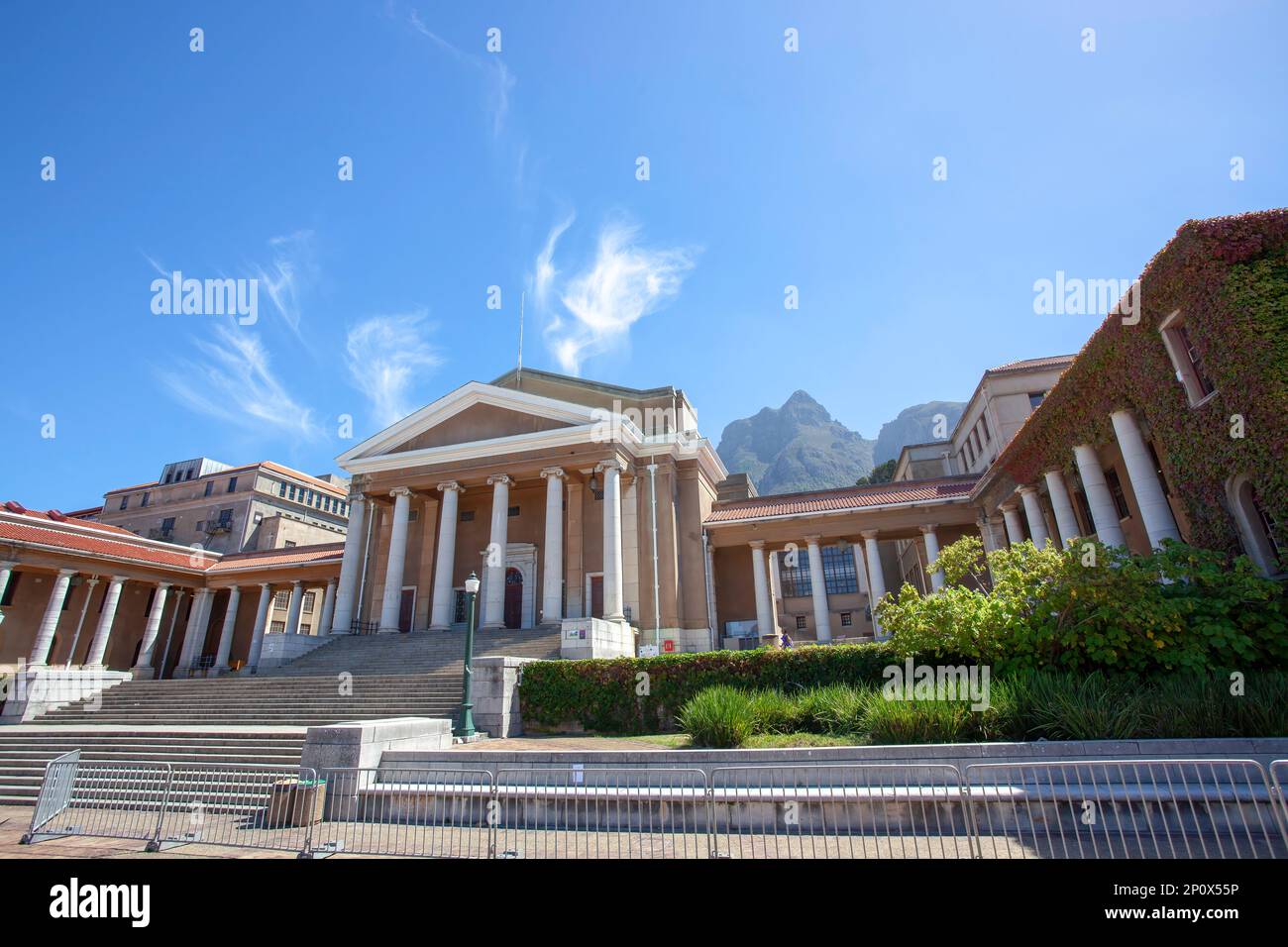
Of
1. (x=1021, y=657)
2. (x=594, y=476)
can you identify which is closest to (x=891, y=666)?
(x=1021, y=657)

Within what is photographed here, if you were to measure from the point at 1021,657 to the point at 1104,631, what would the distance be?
139cm

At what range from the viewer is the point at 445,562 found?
2517 cm

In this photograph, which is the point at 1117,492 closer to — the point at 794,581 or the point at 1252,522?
the point at 1252,522

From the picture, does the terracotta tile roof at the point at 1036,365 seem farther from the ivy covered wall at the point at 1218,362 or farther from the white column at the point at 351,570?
the white column at the point at 351,570

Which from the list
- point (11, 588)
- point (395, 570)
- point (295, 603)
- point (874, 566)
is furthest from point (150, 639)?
point (874, 566)

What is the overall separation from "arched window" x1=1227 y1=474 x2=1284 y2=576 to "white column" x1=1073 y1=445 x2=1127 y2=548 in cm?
459

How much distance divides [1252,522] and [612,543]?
17.4 m

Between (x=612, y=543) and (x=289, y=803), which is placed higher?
(x=612, y=543)

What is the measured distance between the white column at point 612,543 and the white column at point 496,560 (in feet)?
13.0

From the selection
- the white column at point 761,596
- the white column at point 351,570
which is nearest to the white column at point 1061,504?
the white column at point 761,596

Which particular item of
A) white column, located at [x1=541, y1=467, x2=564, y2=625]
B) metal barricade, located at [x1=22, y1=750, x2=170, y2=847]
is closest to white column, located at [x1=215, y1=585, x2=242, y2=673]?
white column, located at [x1=541, y1=467, x2=564, y2=625]

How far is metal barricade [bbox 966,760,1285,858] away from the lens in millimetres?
6039
